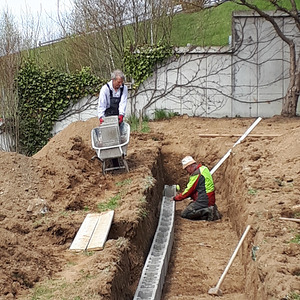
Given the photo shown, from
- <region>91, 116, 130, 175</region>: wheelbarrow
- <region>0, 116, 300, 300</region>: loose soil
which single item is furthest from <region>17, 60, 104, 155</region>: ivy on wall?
<region>91, 116, 130, 175</region>: wheelbarrow

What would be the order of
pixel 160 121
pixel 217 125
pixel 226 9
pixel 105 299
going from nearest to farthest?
pixel 105 299
pixel 217 125
pixel 160 121
pixel 226 9

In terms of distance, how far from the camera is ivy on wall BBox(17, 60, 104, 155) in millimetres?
15555

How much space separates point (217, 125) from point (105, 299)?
9.74m

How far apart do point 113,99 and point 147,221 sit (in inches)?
110

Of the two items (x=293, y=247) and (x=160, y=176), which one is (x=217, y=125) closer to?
(x=160, y=176)

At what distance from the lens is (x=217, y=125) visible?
560 inches

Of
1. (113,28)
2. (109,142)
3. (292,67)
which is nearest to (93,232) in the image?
(109,142)

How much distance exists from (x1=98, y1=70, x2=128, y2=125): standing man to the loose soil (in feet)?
3.54

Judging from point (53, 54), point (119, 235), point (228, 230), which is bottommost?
point (228, 230)

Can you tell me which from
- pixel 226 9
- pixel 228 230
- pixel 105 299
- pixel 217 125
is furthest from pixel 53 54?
pixel 105 299

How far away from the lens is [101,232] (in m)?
6.62

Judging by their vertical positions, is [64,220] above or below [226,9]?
below

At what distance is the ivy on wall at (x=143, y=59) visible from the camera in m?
15.2

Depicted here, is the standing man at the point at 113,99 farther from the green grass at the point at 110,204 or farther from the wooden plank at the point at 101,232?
the wooden plank at the point at 101,232
